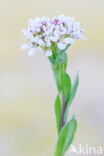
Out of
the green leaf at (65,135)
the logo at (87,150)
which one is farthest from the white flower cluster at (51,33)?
the logo at (87,150)

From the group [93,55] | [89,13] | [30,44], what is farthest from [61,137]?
[89,13]

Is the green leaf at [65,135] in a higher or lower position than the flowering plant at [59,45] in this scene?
lower

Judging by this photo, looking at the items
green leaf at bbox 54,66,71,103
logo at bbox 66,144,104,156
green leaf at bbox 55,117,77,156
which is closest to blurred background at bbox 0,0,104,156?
logo at bbox 66,144,104,156

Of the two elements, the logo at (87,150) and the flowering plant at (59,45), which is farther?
the logo at (87,150)

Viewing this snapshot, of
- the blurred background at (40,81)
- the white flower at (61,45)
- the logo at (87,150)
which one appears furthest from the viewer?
the blurred background at (40,81)

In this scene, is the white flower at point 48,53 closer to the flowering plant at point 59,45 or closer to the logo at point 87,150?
the flowering plant at point 59,45

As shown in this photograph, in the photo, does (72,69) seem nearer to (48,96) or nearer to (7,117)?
(48,96)
